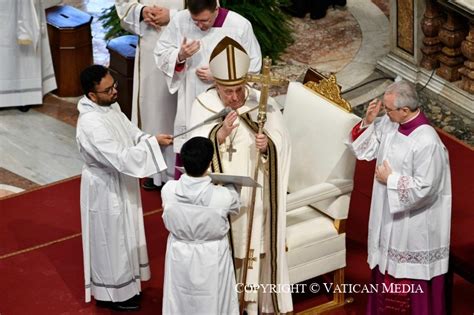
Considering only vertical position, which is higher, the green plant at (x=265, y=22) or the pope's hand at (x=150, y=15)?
the pope's hand at (x=150, y=15)

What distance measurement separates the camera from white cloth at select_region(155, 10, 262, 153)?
805 cm

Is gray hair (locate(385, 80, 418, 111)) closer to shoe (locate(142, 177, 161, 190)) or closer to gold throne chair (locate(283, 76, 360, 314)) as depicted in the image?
gold throne chair (locate(283, 76, 360, 314))

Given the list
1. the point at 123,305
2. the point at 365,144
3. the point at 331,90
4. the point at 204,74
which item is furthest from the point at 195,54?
the point at 123,305

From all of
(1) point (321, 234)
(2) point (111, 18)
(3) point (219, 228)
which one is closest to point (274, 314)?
(1) point (321, 234)

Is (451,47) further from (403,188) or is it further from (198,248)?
(198,248)

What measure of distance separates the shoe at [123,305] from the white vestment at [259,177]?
0.83 m

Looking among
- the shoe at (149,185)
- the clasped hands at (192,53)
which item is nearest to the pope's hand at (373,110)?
the clasped hands at (192,53)

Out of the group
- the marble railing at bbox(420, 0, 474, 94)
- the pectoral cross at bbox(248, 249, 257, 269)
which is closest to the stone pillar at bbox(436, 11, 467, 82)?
the marble railing at bbox(420, 0, 474, 94)

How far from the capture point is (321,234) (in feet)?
24.0

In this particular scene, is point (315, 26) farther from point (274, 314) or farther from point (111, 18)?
point (274, 314)

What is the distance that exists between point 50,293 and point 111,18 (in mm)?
Result: 4062

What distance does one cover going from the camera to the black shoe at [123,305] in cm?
Result: 755

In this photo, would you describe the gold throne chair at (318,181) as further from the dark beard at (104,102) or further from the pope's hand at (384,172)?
the dark beard at (104,102)

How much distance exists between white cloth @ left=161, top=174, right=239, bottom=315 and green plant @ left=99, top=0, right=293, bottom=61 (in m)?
4.40
